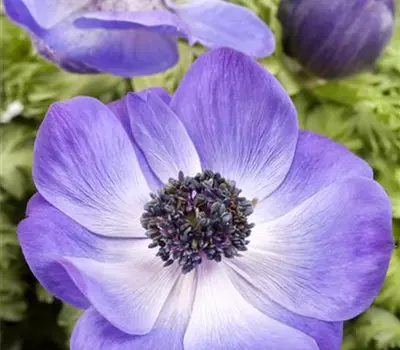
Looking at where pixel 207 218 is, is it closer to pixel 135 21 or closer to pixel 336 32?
pixel 135 21

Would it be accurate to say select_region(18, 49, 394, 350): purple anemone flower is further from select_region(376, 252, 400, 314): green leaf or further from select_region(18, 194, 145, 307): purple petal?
select_region(376, 252, 400, 314): green leaf

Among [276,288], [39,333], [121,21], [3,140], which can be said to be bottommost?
[39,333]

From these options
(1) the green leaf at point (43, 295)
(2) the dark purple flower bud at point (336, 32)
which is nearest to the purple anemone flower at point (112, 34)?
(2) the dark purple flower bud at point (336, 32)

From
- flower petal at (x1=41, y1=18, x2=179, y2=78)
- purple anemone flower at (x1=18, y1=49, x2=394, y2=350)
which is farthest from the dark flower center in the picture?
flower petal at (x1=41, y1=18, x2=179, y2=78)

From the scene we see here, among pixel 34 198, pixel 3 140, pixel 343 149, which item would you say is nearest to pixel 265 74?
pixel 343 149

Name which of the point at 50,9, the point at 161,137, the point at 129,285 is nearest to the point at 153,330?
the point at 129,285

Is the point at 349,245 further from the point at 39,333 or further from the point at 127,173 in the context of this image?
the point at 39,333
